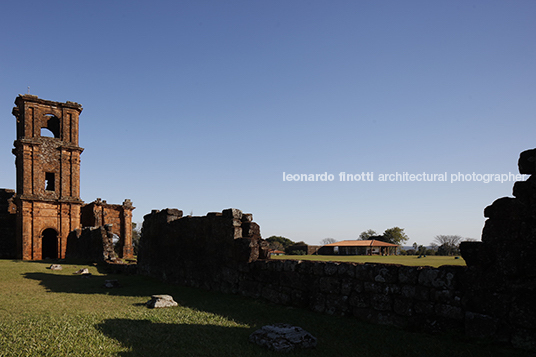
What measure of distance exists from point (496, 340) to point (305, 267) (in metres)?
3.72

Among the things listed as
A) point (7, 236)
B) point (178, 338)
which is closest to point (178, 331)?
point (178, 338)

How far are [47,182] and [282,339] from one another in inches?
1448

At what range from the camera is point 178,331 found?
5.70 m

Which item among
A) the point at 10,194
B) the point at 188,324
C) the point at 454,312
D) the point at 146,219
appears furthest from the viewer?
the point at 10,194

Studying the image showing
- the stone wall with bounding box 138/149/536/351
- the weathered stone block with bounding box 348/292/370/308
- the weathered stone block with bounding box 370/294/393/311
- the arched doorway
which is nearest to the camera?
the stone wall with bounding box 138/149/536/351

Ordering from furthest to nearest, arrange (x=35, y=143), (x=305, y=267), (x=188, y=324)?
(x=35, y=143)
(x=305, y=267)
(x=188, y=324)

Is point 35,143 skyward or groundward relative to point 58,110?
groundward

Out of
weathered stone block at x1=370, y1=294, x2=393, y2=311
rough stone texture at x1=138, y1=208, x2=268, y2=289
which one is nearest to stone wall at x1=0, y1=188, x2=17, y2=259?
rough stone texture at x1=138, y1=208, x2=268, y2=289

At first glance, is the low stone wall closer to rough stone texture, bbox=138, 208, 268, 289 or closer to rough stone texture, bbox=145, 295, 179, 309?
rough stone texture, bbox=138, 208, 268, 289

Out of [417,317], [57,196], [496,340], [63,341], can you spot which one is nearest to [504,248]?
[496,340]

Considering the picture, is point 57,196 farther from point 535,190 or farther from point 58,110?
point 535,190

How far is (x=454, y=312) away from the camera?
5.34 m

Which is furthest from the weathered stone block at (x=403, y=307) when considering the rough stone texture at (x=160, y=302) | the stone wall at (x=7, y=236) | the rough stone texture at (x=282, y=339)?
the stone wall at (x=7, y=236)

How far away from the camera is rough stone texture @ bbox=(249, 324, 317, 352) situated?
16.1 ft
